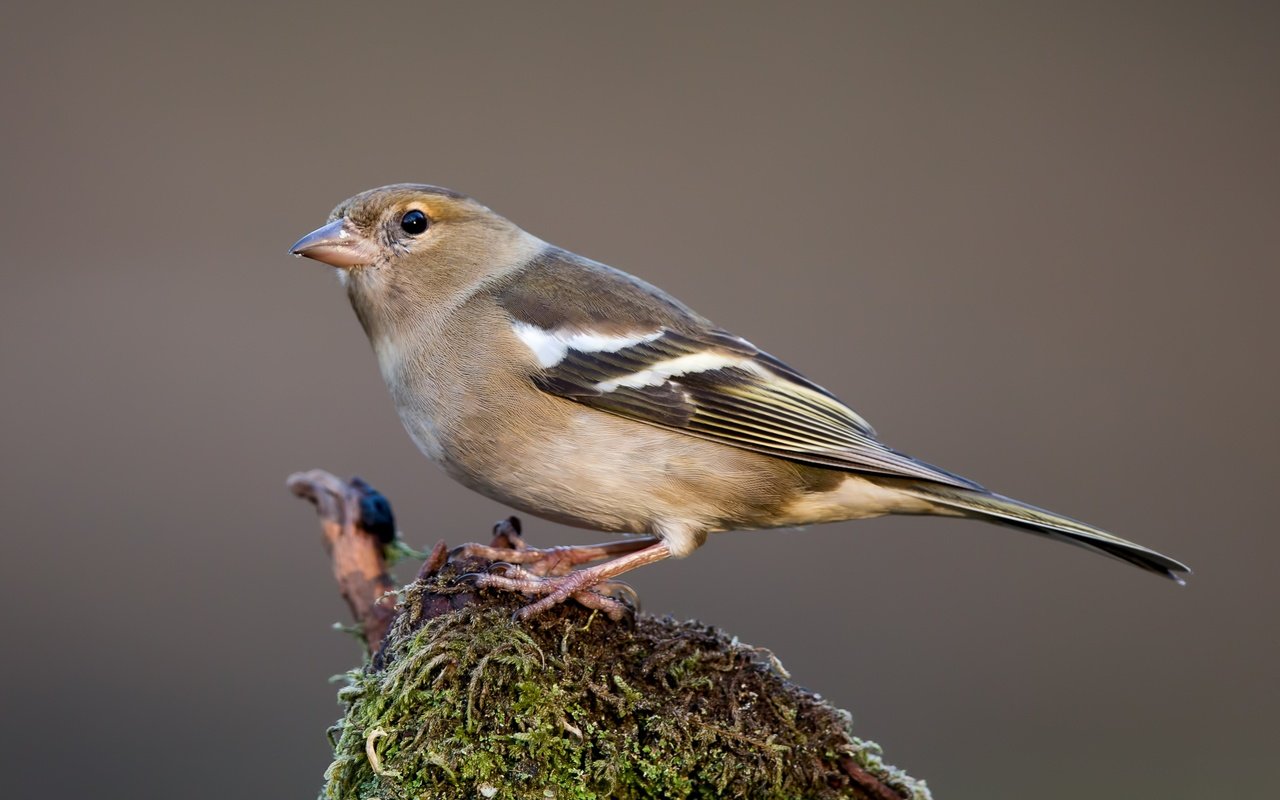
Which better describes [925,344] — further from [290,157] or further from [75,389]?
[75,389]

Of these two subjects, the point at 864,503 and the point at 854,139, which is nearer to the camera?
the point at 864,503

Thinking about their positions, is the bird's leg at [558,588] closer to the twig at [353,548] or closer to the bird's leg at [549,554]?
the bird's leg at [549,554]

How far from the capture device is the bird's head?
363cm

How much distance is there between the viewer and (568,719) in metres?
2.45

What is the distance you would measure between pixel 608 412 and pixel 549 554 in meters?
0.47

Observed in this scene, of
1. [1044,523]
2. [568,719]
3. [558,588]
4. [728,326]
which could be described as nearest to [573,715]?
[568,719]

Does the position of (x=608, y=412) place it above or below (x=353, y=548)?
above

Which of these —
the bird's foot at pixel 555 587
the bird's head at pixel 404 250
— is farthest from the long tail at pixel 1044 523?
the bird's head at pixel 404 250

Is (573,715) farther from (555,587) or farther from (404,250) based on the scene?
(404,250)

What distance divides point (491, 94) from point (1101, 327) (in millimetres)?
5190

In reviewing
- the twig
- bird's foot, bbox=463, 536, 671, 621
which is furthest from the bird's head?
bird's foot, bbox=463, 536, 671, 621

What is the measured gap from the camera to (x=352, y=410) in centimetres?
740

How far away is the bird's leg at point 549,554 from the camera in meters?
3.11

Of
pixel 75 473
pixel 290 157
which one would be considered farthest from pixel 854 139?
pixel 75 473
